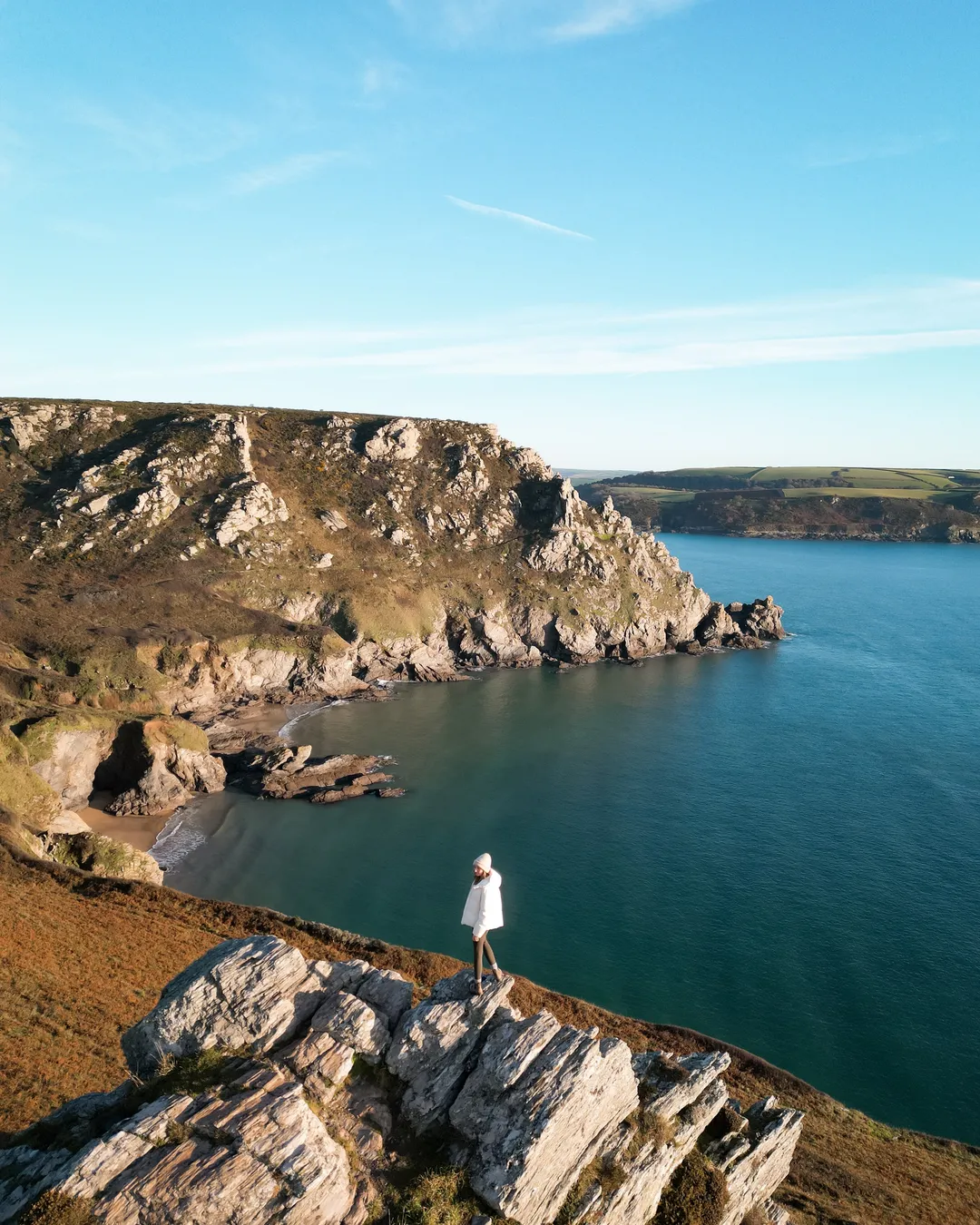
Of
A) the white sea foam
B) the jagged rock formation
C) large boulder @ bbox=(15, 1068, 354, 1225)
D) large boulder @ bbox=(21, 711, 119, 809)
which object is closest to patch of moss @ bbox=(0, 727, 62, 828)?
large boulder @ bbox=(21, 711, 119, 809)

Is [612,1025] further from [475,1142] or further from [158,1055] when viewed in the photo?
[158,1055]

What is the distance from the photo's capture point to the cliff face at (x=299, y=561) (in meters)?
93.4

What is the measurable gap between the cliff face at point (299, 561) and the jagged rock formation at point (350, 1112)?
225 feet

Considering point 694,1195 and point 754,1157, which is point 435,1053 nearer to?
point 694,1195

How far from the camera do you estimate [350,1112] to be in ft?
51.6

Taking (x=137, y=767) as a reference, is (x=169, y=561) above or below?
above

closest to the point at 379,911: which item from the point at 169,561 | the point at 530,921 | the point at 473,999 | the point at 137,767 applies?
the point at 530,921

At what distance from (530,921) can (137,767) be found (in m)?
40.5

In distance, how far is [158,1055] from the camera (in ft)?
53.9

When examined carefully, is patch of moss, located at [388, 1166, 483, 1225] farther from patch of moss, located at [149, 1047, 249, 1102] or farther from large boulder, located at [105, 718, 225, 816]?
large boulder, located at [105, 718, 225, 816]

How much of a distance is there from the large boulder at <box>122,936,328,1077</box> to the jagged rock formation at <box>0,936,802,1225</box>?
0.04 metres

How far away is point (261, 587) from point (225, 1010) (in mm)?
96668

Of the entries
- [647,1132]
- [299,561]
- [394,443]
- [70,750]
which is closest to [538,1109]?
[647,1132]

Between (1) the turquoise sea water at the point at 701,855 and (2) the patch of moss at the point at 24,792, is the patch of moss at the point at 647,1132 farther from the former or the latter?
(2) the patch of moss at the point at 24,792
